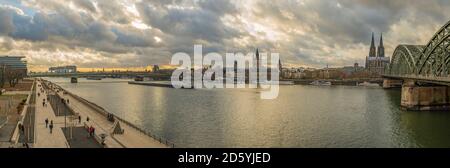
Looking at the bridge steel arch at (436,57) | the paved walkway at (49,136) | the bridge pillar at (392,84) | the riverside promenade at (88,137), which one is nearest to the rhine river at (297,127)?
the riverside promenade at (88,137)

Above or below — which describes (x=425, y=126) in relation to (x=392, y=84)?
below

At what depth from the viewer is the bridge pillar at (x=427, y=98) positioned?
222 ft

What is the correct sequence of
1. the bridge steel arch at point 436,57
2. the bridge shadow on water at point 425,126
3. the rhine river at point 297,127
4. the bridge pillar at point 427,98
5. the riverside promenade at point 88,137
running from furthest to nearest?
the bridge steel arch at point 436,57 → the bridge pillar at point 427,98 → the bridge shadow on water at point 425,126 → the rhine river at point 297,127 → the riverside promenade at point 88,137

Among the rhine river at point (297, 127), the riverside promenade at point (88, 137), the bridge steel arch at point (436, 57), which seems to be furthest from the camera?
the bridge steel arch at point (436, 57)

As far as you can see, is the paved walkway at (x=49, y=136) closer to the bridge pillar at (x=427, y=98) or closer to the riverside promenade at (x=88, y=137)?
the riverside promenade at (x=88, y=137)

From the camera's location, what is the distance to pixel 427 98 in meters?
67.9

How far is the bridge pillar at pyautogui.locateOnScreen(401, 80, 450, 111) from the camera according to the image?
222 feet

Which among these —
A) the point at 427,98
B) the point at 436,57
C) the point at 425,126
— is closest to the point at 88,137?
the point at 425,126

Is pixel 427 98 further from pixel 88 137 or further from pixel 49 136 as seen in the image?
pixel 49 136

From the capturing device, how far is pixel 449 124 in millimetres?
51781
